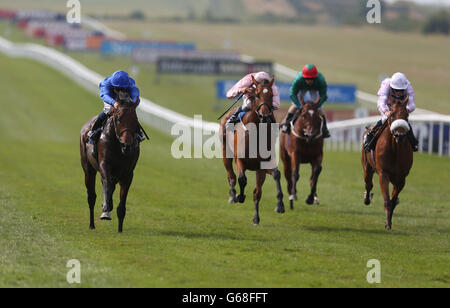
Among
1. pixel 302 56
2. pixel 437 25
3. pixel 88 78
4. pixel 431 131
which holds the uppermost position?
pixel 437 25

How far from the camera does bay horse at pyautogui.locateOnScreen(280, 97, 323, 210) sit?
15406mm

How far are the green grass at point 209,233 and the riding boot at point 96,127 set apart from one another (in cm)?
126

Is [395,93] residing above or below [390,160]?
above

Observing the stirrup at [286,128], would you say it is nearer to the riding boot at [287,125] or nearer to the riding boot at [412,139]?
the riding boot at [287,125]

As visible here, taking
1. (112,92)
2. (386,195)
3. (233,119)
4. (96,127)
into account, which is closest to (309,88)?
(233,119)

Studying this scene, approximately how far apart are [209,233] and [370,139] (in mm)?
3134

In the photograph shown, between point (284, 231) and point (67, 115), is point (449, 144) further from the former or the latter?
point (67, 115)

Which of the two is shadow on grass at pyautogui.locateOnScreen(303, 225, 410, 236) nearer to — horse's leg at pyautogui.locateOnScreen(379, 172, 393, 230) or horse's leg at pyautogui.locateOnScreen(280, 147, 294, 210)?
horse's leg at pyautogui.locateOnScreen(379, 172, 393, 230)

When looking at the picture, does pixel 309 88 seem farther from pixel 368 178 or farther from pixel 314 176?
pixel 368 178

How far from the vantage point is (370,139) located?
46.6 feet

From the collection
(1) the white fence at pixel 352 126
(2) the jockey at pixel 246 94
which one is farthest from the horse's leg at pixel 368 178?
(1) the white fence at pixel 352 126

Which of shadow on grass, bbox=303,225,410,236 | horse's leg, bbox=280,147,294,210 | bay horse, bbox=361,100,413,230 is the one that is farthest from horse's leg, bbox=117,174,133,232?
horse's leg, bbox=280,147,294,210
